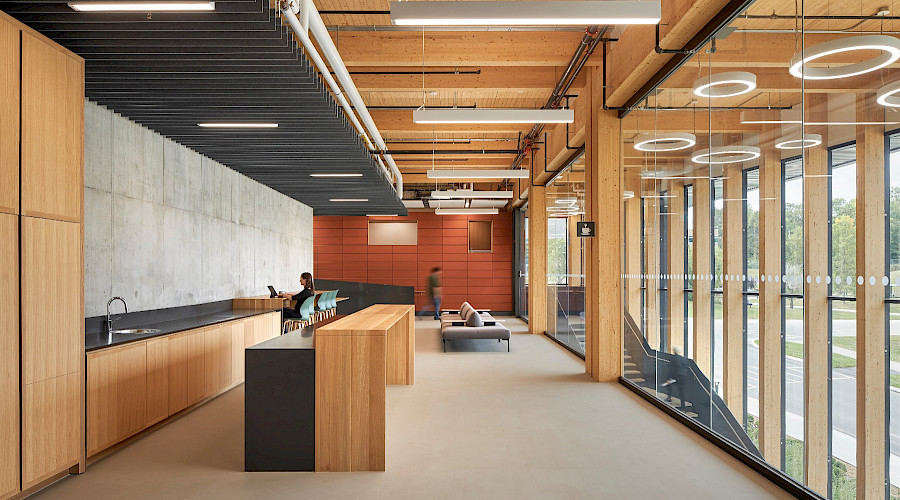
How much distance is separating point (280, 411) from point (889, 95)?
3.99 metres

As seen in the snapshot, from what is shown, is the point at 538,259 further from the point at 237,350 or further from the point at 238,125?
the point at 238,125

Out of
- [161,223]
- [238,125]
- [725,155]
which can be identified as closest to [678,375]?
[725,155]

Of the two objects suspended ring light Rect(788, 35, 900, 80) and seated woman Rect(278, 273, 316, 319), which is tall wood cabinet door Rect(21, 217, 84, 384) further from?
seated woman Rect(278, 273, 316, 319)

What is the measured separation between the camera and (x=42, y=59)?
3.83 metres

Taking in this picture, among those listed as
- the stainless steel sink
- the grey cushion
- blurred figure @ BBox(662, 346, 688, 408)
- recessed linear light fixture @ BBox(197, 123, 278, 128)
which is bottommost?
the grey cushion

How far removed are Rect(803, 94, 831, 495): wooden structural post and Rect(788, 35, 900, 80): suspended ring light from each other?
14 centimetres

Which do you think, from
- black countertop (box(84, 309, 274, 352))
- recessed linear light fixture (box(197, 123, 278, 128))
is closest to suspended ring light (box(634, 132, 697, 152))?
recessed linear light fixture (box(197, 123, 278, 128))

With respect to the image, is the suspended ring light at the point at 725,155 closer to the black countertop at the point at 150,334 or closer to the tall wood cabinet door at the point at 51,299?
the tall wood cabinet door at the point at 51,299

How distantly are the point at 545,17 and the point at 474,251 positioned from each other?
15.7m

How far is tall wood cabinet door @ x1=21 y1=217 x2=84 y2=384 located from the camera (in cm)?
365

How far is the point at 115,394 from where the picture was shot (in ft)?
15.3

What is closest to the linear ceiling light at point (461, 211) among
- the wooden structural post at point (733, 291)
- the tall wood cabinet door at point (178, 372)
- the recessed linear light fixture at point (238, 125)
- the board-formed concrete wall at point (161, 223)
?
the board-formed concrete wall at point (161, 223)

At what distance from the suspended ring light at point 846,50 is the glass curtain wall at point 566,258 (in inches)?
210

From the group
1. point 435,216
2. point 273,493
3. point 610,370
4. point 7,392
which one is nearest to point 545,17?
point 273,493
